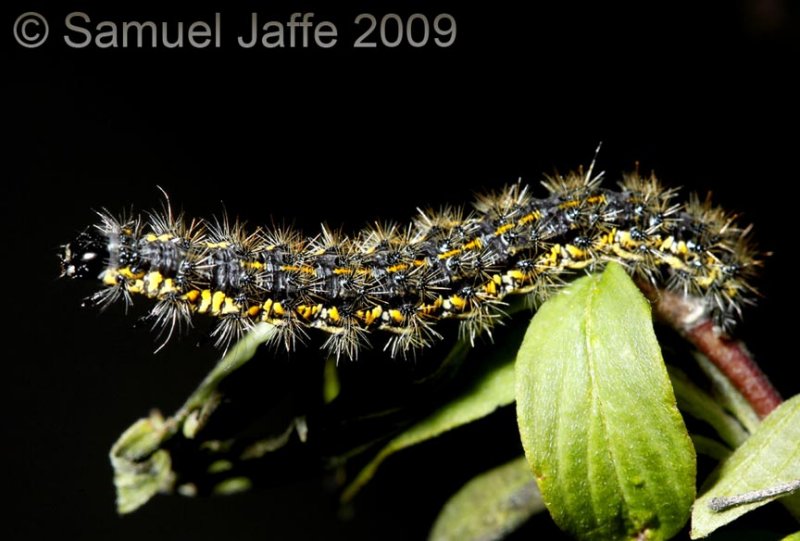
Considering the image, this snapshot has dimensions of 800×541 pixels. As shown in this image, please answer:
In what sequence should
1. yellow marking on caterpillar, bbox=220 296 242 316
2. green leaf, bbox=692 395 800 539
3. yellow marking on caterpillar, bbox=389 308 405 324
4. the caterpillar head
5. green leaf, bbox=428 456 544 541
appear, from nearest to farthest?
green leaf, bbox=692 395 800 539 < the caterpillar head < yellow marking on caterpillar, bbox=220 296 242 316 < yellow marking on caterpillar, bbox=389 308 405 324 < green leaf, bbox=428 456 544 541

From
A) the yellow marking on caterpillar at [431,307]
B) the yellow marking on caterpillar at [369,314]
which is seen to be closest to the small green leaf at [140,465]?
Answer: the yellow marking on caterpillar at [369,314]

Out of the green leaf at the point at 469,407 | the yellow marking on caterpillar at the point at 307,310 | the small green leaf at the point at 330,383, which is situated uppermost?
the yellow marking on caterpillar at the point at 307,310

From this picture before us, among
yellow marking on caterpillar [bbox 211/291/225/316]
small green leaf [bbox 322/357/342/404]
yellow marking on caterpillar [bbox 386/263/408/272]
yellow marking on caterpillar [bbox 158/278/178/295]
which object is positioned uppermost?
yellow marking on caterpillar [bbox 158/278/178/295]

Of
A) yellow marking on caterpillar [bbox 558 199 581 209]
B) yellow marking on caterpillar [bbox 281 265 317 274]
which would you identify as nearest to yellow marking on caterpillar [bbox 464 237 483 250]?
yellow marking on caterpillar [bbox 558 199 581 209]

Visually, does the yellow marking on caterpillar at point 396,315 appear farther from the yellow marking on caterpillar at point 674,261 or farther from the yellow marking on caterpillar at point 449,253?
the yellow marking on caterpillar at point 674,261

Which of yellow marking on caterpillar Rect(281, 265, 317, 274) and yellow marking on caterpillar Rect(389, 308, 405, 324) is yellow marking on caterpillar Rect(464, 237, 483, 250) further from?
yellow marking on caterpillar Rect(281, 265, 317, 274)
